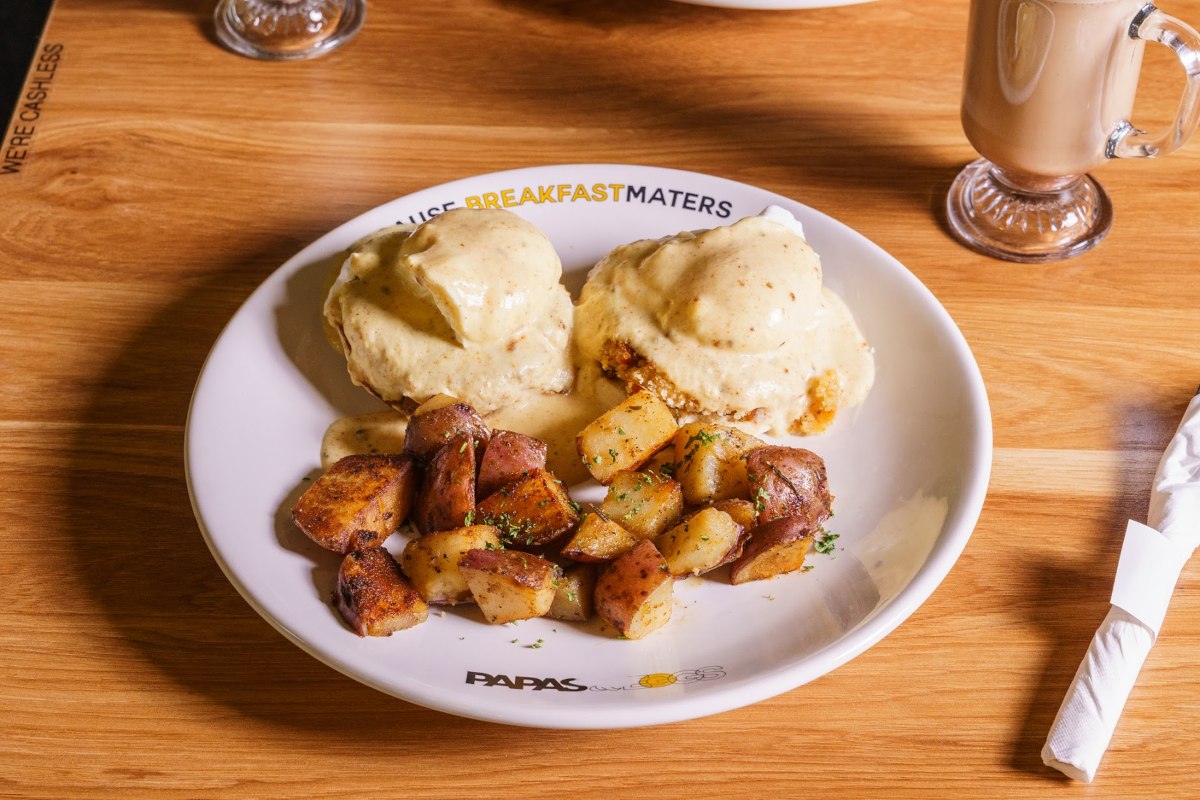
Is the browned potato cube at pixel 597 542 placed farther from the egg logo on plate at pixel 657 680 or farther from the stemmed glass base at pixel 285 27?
the stemmed glass base at pixel 285 27

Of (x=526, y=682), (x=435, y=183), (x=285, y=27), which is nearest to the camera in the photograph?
(x=526, y=682)

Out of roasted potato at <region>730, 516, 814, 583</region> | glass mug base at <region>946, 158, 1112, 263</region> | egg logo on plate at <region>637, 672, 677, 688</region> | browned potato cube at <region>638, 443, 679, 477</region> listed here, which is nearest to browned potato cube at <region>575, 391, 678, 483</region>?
browned potato cube at <region>638, 443, 679, 477</region>

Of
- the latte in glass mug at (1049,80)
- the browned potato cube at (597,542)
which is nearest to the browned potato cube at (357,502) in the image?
the browned potato cube at (597,542)

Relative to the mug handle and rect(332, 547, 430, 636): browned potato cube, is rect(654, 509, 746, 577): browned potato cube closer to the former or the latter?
rect(332, 547, 430, 636): browned potato cube

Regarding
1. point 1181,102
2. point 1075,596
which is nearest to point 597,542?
point 1075,596

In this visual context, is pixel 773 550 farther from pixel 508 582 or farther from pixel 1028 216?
pixel 1028 216

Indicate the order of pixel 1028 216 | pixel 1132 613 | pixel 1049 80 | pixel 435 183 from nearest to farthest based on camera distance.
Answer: pixel 1132 613 < pixel 1049 80 < pixel 1028 216 < pixel 435 183
